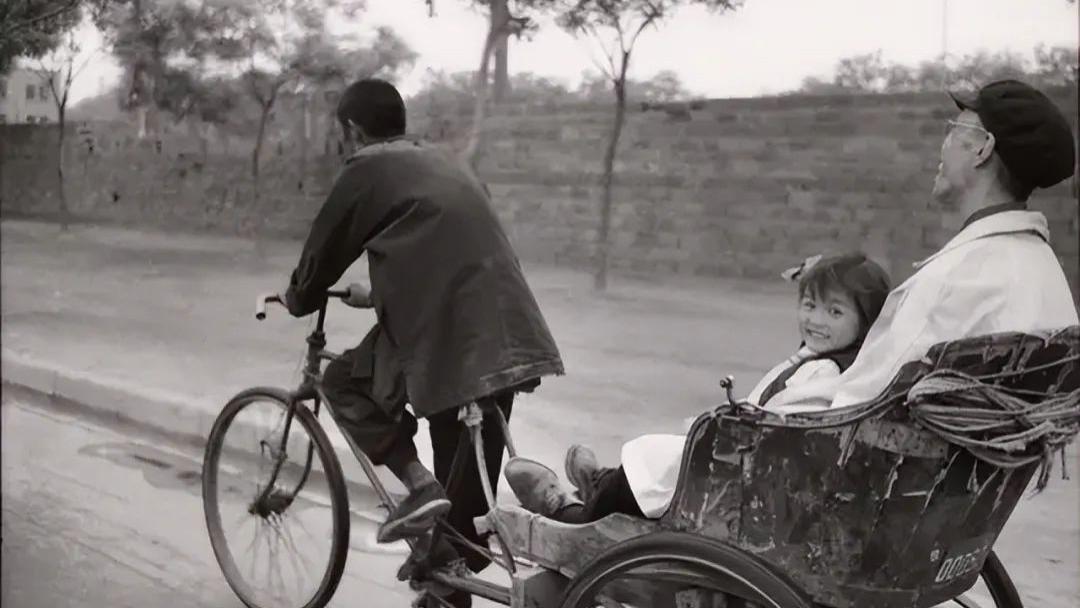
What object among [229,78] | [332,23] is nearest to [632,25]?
[332,23]

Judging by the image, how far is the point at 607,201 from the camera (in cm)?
507

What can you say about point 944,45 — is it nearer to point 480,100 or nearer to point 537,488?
point 480,100

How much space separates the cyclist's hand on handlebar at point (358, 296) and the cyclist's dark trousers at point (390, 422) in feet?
0.28

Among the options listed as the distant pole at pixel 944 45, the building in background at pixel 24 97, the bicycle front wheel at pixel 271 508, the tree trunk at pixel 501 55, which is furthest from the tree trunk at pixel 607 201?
the building in background at pixel 24 97

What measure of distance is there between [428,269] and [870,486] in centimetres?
126

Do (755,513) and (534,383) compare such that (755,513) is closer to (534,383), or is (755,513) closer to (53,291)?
(534,383)

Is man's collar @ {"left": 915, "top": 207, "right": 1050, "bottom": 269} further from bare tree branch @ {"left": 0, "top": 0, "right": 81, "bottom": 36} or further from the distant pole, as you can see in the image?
bare tree branch @ {"left": 0, "top": 0, "right": 81, "bottom": 36}

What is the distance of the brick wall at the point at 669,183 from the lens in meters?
4.34

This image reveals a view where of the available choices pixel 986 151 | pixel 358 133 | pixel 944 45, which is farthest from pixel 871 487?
pixel 944 45

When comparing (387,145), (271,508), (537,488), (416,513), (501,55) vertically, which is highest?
(501,55)

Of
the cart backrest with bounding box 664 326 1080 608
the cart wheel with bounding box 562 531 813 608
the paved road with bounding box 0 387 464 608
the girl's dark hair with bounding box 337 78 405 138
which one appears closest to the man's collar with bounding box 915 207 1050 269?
the cart backrest with bounding box 664 326 1080 608

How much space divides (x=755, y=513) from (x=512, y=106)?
2.94 m

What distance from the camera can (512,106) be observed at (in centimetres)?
459

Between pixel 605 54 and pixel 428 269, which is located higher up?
pixel 605 54
